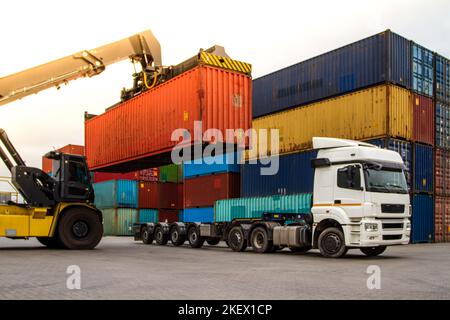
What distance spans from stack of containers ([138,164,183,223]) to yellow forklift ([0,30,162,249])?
1829 centimetres

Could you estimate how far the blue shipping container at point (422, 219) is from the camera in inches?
914

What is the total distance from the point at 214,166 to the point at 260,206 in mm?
11079

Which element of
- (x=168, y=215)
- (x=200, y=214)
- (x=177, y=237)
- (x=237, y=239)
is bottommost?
(x=168, y=215)

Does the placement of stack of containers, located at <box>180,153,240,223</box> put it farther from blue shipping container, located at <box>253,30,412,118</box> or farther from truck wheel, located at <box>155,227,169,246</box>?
truck wheel, located at <box>155,227,169,246</box>

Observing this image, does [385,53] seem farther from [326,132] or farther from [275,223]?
[275,223]

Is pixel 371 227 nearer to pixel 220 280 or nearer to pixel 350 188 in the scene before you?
pixel 350 188

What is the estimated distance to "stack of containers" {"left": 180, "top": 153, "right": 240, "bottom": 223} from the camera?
1080 inches

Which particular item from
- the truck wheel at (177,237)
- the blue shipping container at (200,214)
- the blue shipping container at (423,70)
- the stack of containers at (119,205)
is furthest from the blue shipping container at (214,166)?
Result: the blue shipping container at (423,70)

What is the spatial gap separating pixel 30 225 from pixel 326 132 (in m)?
14.1

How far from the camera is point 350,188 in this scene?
45.4ft

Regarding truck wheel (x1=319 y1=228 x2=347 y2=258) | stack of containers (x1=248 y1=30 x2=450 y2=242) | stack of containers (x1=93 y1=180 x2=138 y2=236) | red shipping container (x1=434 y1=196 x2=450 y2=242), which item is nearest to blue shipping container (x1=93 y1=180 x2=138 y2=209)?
stack of containers (x1=93 y1=180 x2=138 y2=236)

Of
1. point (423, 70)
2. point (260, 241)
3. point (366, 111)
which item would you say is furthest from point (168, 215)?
point (260, 241)
